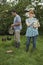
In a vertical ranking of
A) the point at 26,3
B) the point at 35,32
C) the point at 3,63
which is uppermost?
the point at 26,3

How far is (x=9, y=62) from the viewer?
1121cm

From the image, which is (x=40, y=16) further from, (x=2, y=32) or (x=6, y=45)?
(x=6, y=45)

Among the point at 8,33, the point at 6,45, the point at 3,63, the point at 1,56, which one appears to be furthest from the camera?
the point at 8,33

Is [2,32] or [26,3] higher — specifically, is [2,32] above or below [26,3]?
below

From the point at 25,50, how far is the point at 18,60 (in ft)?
5.89

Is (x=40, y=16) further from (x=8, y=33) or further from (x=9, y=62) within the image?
(x=9, y=62)

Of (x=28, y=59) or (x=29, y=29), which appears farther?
(x=29, y=29)

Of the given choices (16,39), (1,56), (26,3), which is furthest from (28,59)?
(26,3)

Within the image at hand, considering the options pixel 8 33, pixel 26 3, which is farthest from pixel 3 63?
pixel 26 3

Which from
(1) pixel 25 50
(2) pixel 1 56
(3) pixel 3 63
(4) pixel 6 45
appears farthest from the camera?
(4) pixel 6 45

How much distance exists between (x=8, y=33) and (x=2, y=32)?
1.18ft

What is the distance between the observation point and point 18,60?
1149 cm

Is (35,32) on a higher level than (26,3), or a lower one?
lower

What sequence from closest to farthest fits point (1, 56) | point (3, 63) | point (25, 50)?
Result: point (3, 63) < point (1, 56) < point (25, 50)
